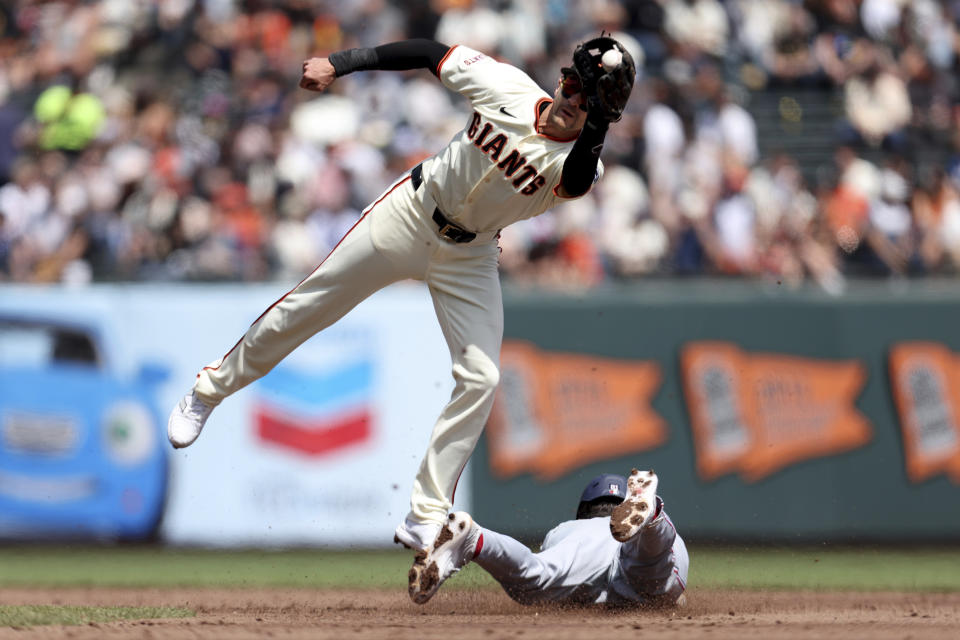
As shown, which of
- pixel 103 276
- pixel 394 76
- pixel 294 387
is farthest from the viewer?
pixel 394 76

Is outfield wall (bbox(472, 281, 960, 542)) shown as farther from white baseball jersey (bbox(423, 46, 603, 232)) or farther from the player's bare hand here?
the player's bare hand

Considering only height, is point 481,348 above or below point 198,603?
above

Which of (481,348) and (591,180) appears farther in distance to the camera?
(481,348)

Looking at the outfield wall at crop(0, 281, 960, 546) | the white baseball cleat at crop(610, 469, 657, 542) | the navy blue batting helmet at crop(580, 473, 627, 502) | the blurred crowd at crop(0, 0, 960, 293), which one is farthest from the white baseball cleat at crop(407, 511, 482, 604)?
the blurred crowd at crop(0, 0, 960, 293)

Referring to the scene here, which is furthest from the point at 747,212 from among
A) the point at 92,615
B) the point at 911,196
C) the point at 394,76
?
the point at 92,615

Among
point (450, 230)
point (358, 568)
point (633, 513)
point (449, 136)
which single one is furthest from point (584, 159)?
point (449, 136)

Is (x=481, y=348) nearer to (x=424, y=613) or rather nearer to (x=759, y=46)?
(x=424, y=613)

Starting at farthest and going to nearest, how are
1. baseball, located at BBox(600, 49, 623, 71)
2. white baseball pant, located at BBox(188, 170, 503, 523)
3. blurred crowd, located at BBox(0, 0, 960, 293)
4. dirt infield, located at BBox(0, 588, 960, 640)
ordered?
blurred crowd, located at BBox(0, 0, 960, 293) < white baseball pant, located at BBox(188, 170, 503, 523) < dirt infield, located at BBox(0, 588, 960, 640) < baseball, located at BBox(600, 49, 623, 71)
